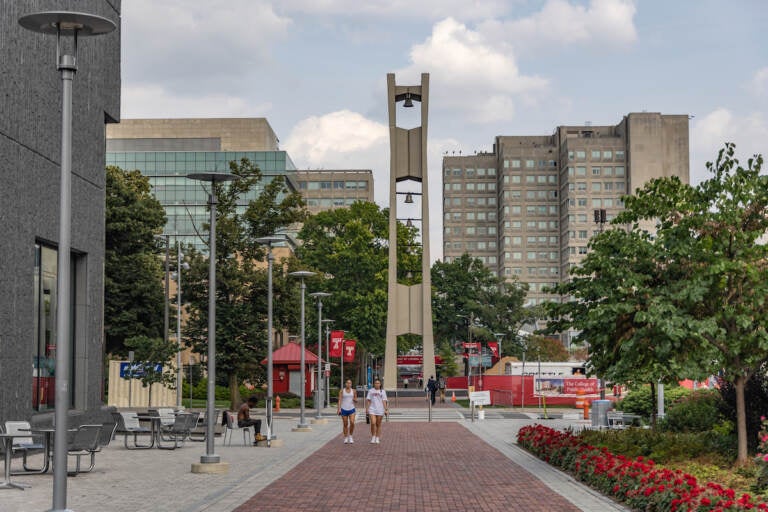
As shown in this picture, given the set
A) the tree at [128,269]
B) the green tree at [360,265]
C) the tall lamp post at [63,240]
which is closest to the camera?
the tall lamp post at [63,240]

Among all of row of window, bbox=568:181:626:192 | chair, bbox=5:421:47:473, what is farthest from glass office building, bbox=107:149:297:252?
chair, bbox=5:421:47:473

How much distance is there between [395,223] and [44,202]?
40.2m

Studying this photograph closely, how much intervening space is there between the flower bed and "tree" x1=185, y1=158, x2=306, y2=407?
1300 inches

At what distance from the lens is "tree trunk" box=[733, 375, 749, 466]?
18420 millimetres

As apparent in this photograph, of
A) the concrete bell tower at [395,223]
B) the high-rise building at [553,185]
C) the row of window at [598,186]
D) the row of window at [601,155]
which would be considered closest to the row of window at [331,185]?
the high-rise building at [553,185]

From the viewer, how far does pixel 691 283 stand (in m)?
18.2

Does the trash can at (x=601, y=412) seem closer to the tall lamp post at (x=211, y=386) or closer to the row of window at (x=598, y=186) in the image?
the tall lamp post at (x=211, y=386)

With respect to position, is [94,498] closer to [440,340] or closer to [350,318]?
[350,318]

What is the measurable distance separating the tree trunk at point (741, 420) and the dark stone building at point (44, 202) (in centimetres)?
1478

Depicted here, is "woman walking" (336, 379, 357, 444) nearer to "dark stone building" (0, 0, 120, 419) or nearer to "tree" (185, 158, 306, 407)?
"dark stone building" (0, 0, 120, 419)

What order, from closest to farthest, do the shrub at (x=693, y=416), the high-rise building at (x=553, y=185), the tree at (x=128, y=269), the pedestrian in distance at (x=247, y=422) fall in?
the shrub at (x=693, y=416) < the pedestrian in distance at (x=247, y=422) < the tree at (x=128, y=269) < the high-rise building at (x=553, y=185)

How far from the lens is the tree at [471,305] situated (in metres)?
114

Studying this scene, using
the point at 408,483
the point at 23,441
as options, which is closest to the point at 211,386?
the point at 23,441

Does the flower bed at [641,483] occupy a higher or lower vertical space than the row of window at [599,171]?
lower
